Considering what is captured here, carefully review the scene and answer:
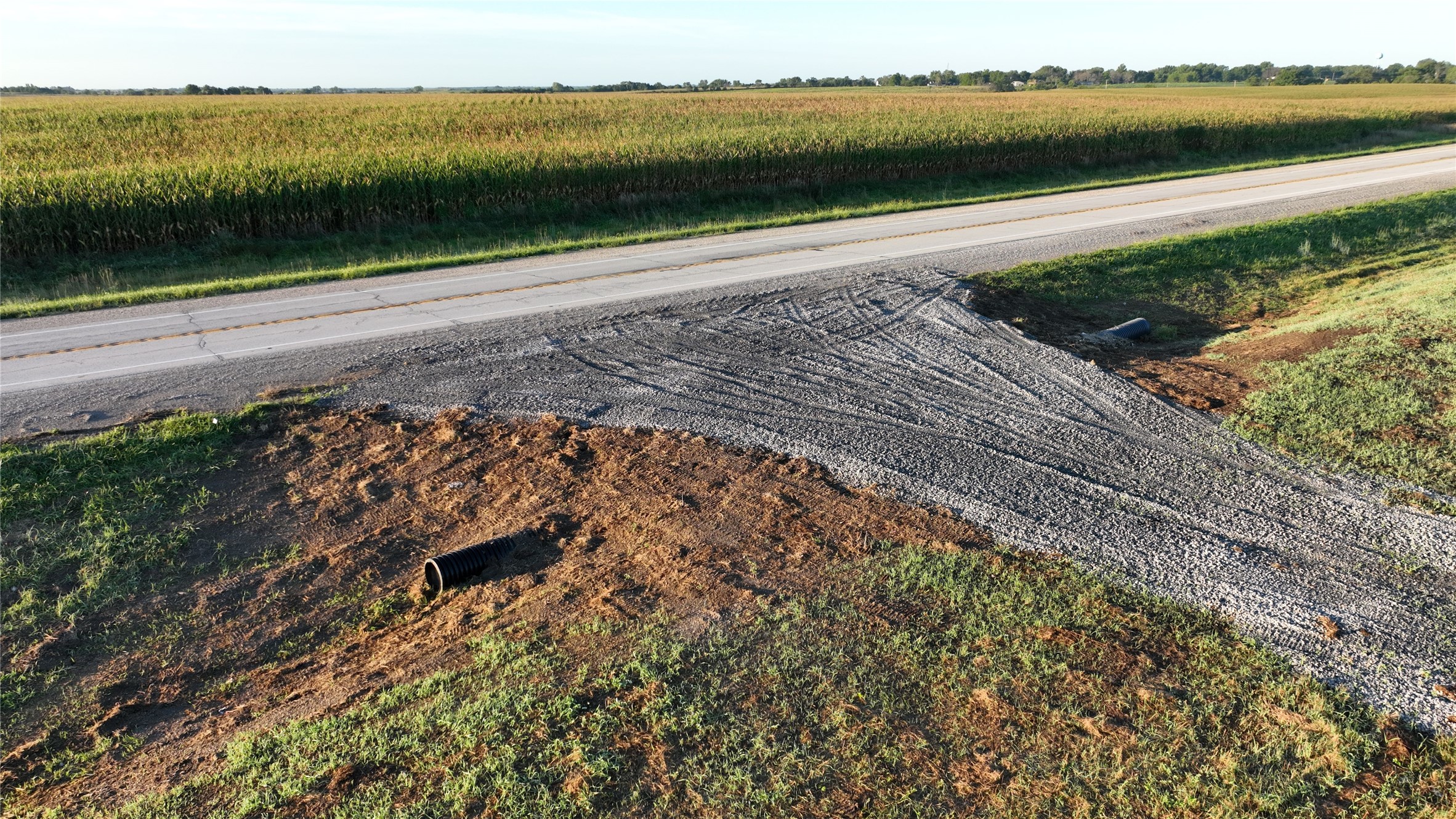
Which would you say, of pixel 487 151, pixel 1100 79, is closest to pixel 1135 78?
pixel 1100 79

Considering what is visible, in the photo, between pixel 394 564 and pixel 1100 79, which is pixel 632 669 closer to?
pixel 394 564

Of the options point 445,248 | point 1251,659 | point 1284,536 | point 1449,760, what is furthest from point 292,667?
point 445,248

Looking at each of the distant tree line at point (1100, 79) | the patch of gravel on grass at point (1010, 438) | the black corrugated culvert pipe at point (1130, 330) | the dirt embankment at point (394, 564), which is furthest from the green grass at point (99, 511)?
the distant tree line at point (1100, 79)

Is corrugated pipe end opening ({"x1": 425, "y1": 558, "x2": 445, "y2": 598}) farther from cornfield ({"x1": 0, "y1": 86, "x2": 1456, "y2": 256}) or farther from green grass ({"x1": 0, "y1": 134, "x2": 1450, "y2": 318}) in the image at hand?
cornfield ({"x1": 0, "y1": 86, "x2": 1456, "y2": 256})

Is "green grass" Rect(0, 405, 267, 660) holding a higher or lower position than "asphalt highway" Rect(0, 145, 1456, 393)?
lower

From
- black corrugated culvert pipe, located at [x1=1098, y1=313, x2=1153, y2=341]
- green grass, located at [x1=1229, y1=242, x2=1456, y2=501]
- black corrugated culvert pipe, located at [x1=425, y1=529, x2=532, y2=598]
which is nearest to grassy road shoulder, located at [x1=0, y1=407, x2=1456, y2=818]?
black corrugated culvert pipe, located at [x1=425, y1=529, x2=532, y2=598]

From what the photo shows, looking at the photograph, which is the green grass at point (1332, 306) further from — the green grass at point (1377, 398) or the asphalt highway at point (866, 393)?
the asphalt highway at point (866, 393)

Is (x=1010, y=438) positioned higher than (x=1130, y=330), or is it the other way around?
(x=1130, y=330)
